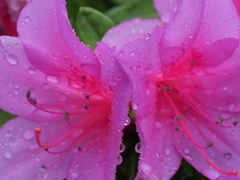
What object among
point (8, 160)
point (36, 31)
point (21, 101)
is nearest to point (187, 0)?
point (36, 31)

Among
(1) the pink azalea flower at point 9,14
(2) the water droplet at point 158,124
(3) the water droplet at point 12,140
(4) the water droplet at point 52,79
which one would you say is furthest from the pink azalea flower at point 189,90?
(1) the pink azalea flower at point 9,14

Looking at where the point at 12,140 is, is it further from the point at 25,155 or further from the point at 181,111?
the point at 181,111

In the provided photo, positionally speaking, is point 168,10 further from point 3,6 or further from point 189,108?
point 3,6

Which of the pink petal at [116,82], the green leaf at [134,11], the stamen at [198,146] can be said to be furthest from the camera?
the green leaf at [134,11]

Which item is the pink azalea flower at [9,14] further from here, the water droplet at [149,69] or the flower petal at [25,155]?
the water droplet at [149,69]

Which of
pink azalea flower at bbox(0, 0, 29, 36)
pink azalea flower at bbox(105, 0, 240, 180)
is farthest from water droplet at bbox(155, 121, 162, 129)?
pink azalea flower at bbox(0, 0, 29, 36)

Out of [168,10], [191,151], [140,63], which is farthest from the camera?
[168,10]
